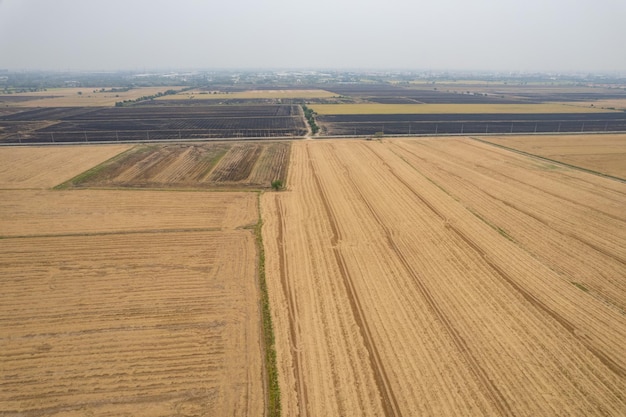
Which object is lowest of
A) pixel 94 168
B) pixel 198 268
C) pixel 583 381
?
pixel 583 381

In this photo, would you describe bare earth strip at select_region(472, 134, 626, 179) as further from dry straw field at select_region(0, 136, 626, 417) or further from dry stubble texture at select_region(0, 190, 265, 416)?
dry stubble texture at select_region(0, 190, 265, 416)

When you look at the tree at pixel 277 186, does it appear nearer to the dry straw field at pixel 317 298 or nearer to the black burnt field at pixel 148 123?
the dry straw field at pixel 317 298

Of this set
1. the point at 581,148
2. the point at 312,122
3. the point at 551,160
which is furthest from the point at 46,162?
the point at 581,148

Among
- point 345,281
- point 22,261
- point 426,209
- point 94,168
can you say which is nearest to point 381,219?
point 426,209

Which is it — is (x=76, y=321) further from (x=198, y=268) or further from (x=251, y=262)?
(x=251, y=262)

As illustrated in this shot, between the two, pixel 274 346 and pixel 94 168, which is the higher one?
pixel 94 168

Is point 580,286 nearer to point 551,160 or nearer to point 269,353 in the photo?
point 269,353

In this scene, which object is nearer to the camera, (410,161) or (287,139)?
(410,161)
